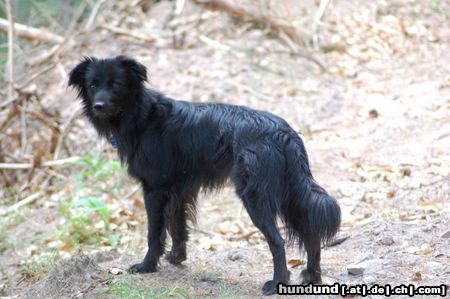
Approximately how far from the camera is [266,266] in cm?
549

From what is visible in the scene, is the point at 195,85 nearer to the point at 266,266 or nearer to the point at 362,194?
the point at 362,194

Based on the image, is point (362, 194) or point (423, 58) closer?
point (362, 194)

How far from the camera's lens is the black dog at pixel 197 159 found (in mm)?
4570

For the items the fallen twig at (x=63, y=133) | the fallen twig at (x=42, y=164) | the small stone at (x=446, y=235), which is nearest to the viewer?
the small stone at (x=446, y=235)

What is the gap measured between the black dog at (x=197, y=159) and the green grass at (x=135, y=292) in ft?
0.98

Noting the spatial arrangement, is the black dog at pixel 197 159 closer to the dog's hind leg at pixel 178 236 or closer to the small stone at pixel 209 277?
the dog's hind leg at pixel 178 236

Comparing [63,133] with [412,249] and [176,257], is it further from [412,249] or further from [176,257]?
[412,249]

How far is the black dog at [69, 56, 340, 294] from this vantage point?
4570mm

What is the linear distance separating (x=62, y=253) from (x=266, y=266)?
2355mm

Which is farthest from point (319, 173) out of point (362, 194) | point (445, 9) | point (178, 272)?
point (445, 9)

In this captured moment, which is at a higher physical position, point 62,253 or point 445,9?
point 445,9

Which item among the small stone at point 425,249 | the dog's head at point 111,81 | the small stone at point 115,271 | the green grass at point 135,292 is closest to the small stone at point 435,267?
the small stone at point 425,249

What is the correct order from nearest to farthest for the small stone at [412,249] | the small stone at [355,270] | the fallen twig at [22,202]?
the small stone at [355,270] < the small stone at [412,249] < the fallen twig at [22,202]

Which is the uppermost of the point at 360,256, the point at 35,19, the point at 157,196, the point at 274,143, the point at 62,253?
the point at 35,19
